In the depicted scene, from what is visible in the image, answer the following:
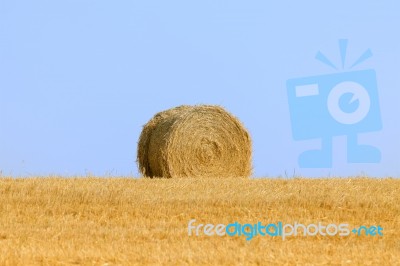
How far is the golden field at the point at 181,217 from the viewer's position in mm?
9078

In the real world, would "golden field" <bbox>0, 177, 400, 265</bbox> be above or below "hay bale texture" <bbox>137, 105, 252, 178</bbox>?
below

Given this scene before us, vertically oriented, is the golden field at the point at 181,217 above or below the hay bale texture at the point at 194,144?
below

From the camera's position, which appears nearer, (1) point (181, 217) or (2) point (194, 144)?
(1) point (181, 217)

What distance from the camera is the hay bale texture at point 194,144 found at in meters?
17.3

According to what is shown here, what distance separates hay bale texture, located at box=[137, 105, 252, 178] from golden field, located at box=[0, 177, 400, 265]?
1.84 m

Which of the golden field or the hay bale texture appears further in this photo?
the hay bale texture

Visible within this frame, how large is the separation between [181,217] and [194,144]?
491cm

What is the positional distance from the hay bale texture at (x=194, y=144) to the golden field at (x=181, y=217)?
184 cm

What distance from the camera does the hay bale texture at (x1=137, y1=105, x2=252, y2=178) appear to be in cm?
1730

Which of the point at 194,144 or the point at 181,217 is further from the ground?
the point at 194,144

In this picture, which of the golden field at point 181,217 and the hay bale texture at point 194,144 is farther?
the hay bale texture at point 194,144

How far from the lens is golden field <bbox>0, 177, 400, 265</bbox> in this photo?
9.08 meters

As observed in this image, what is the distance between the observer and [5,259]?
28.7ft

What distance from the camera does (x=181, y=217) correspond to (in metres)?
12.8
